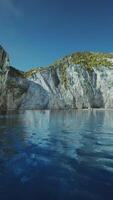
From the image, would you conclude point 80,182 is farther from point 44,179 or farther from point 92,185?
point 44,179

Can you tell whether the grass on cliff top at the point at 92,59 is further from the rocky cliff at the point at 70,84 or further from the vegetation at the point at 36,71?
the vegetation at the point at 36,71

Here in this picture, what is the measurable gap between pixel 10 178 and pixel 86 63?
166m

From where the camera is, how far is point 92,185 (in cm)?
1355

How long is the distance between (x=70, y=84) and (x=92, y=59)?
102 ft

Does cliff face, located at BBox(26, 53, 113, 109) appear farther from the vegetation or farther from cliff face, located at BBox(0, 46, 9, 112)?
cliff face, located at BBox(0, 46, 9, 112)

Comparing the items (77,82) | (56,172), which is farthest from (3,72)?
(77,82)

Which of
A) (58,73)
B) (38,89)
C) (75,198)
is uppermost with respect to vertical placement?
(58,73)

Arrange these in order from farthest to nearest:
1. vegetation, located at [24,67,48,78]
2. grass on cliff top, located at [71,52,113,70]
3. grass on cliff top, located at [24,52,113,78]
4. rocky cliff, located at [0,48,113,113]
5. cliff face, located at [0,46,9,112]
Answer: grass on cliff top, located at [71,52,113,70], grass on cliff top, located at [24,52,113,78], vegetation, located at [24,67,48,78], rocky cliff, located at [0,48,113,113], cliff face, located at [0,46,9,112]

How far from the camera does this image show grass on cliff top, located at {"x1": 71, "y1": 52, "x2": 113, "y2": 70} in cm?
17538

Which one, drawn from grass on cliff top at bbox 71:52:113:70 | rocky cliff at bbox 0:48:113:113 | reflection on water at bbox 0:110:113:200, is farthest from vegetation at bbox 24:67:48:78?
reflection on water at bbox 0:110:113:200

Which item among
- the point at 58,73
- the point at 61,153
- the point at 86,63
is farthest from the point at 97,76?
the point at 61,153

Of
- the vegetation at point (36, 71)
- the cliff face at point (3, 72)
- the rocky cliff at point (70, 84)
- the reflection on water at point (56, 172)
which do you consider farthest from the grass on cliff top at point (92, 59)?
the reflection on water at point (56, 172)

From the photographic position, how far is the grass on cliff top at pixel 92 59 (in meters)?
175

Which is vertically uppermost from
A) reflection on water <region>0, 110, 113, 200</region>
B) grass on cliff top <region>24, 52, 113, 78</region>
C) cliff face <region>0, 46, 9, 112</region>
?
grass on cliff top <region>24, 52, 113, 78</region>
